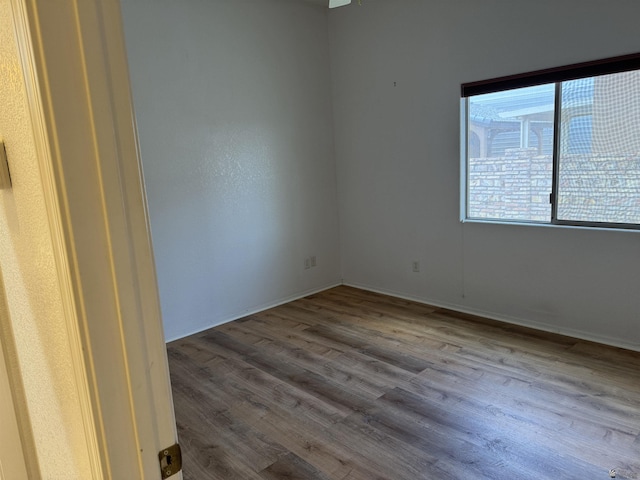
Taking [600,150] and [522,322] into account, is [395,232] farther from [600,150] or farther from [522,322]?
[600,150]

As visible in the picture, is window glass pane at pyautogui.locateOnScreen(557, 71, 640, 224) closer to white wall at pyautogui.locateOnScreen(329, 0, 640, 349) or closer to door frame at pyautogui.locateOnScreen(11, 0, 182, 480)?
white wall at pyautogui.locateOnScreen(329, 0, 640, 349)

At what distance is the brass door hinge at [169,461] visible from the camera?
0.73 meters

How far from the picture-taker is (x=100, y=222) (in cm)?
62

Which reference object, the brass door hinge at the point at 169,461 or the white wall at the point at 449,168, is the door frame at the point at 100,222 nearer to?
the brass door hinge at the point at 169,461

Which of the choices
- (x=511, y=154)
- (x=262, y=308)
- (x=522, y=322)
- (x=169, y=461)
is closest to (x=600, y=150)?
(x=511, y=154)

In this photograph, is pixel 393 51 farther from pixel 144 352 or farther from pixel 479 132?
pixel 144 352

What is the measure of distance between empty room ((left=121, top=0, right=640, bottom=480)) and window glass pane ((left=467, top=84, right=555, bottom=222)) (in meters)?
0.02

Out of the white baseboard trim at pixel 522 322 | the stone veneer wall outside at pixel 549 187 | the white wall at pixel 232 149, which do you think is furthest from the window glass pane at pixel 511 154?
the white wall at pixel 232 149

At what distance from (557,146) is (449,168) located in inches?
35.2

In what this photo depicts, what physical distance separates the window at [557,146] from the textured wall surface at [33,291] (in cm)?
351

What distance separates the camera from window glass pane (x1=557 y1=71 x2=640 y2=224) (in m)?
3.06

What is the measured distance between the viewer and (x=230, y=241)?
13.8ft

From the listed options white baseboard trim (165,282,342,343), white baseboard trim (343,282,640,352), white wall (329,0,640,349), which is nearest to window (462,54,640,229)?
white wall (329,0,640,349)

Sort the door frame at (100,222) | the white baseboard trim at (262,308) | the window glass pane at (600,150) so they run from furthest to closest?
the white baseboard trim at (262,308) < the window glass pane at (600,150) < the door frame at (100,222)
